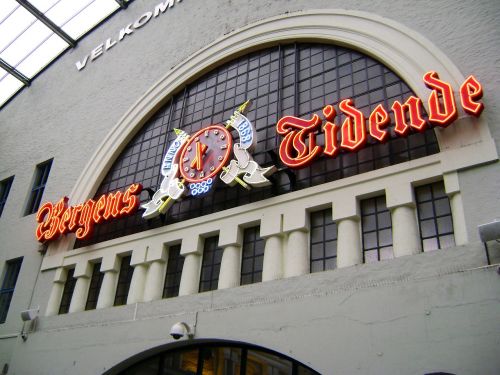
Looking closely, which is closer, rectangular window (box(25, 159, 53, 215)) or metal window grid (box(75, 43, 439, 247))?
metal window grid (box(75, 43, 439, 247))

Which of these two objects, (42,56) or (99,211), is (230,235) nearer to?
(99,211)

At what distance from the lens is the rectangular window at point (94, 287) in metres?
18.7

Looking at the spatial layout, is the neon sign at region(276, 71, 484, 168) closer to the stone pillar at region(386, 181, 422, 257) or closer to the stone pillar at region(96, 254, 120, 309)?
the stone pillar at region(386, 181, 422, 257)

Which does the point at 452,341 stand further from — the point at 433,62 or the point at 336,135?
the point at 433,62

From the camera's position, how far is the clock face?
55.6 ft

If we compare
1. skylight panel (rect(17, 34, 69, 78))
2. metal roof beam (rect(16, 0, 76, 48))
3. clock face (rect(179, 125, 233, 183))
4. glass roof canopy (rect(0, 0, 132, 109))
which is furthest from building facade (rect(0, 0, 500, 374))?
skylight panel (rect(17, 34, 69, 78))

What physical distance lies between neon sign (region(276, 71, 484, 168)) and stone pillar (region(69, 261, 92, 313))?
892cm

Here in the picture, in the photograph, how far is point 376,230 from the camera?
43.3 ft

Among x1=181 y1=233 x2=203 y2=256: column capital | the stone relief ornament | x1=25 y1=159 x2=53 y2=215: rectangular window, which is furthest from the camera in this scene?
x1=25 y1=159 x2=53 y2=215: rectangular window

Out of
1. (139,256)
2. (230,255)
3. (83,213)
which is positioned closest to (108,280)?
(139,256)

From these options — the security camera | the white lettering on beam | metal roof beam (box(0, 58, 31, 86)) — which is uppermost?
metal roof beam (box(0, 58, 31, 86))

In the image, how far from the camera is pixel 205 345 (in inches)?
588

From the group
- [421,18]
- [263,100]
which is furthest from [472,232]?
[263,100]

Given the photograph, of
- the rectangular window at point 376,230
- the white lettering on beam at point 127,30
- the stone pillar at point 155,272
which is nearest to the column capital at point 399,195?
the rectangular window at point 376,230
